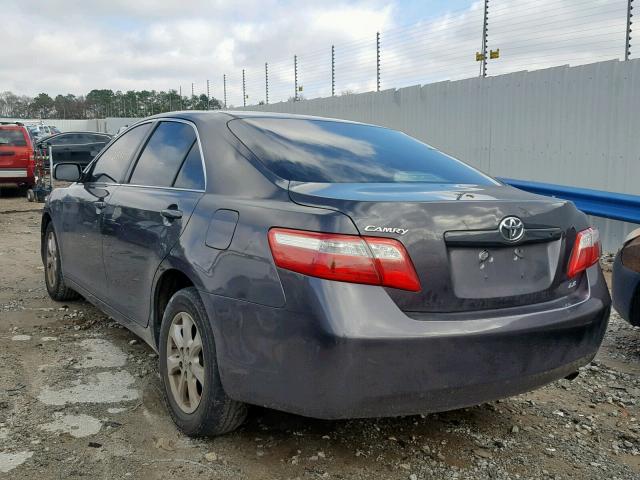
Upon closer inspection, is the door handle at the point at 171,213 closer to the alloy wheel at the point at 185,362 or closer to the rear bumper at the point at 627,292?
the alloy wheel at the point at 185,362

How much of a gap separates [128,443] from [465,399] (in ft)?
5.13

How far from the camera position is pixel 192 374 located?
9.60 feet

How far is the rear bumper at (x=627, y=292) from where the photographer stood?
Answer: 13.4 ft

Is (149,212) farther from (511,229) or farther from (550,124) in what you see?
(550,124)

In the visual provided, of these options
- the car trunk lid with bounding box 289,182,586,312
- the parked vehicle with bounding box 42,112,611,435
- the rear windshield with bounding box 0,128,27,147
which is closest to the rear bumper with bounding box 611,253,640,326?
the parked vehicle with bounding box 42,112,611,435

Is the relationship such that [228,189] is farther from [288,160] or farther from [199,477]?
[199,477]

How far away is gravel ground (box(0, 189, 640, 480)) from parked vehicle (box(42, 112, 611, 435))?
221 mm

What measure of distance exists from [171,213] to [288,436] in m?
1.23

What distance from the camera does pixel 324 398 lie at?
2.34 metres

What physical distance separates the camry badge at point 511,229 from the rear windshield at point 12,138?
1477cm

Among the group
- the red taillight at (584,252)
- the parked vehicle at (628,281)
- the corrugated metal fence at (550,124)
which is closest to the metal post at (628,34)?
the corrugated metal fence at (550,124)

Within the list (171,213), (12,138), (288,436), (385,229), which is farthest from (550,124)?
(12,138)

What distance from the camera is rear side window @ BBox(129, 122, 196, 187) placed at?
345 cm

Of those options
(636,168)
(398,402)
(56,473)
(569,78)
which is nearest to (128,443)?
(56,473)
